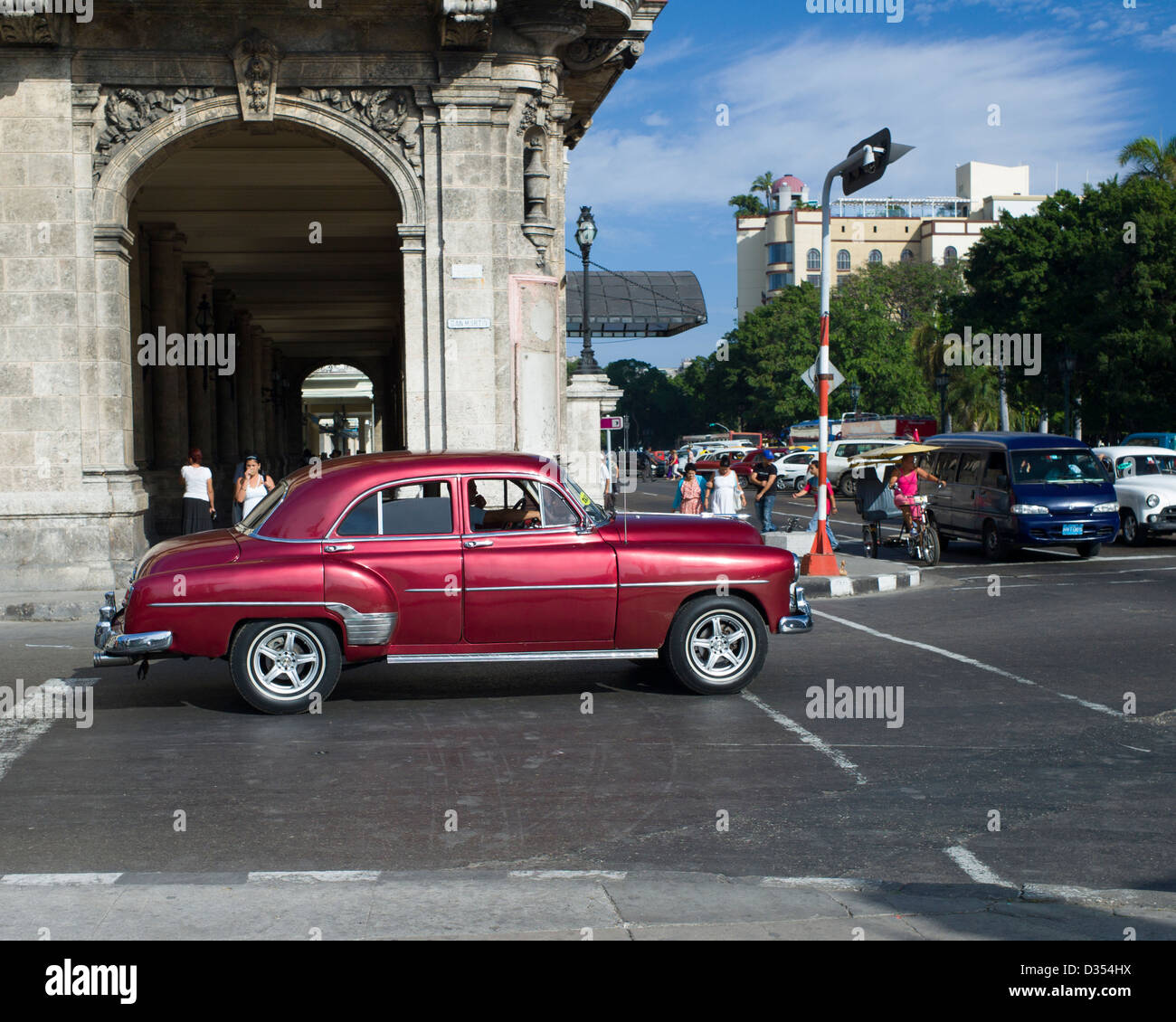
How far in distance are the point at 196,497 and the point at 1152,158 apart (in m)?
44.0

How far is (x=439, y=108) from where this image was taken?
17.6 m

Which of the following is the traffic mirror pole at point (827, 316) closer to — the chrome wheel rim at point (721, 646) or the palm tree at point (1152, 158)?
the chrome wheel rim at point (721, 646)

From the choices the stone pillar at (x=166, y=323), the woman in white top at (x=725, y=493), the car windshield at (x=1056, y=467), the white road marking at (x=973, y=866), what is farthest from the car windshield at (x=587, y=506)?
the stone pillar at (x=166, y=323)

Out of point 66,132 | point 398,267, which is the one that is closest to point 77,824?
point 66,132

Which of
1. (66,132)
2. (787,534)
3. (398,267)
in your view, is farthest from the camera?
(398,267)

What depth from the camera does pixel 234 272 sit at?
33.2m

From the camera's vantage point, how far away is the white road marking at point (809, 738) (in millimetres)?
7305

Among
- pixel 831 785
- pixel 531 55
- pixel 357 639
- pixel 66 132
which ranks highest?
pixel 531 55

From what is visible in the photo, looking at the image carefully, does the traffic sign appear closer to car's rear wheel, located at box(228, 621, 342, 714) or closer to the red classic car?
the red classic car

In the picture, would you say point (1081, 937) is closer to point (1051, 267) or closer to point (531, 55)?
point (531, 55)

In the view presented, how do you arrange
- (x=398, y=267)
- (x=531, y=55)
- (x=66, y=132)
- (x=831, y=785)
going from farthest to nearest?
(x=398, y=267) → (x=531, y=55) → (x=66, y=132) → (x=831, y=785)

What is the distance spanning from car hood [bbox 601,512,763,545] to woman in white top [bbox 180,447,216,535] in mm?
10352
